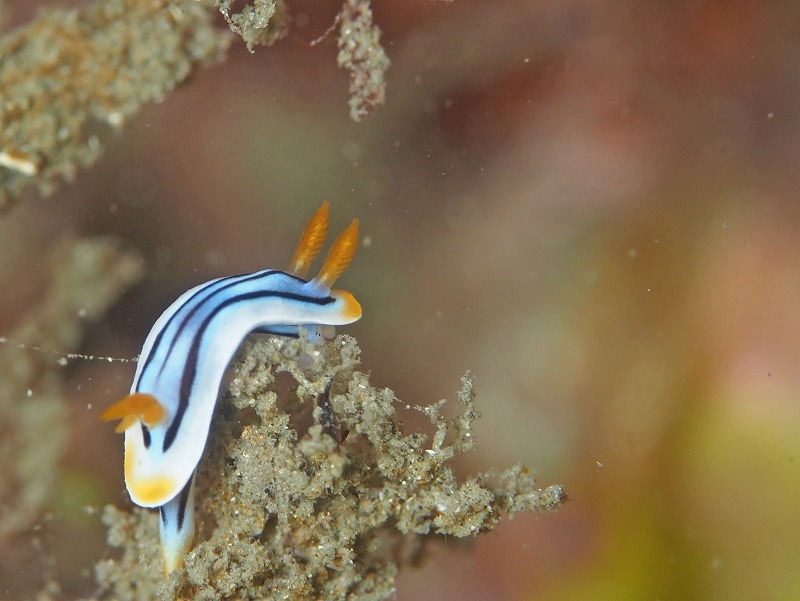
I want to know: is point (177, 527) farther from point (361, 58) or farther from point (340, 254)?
point (361, 58)

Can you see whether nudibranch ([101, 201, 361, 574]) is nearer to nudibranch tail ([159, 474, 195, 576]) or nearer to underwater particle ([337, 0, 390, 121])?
nudibranch tail ([159, 474, 195, 576])

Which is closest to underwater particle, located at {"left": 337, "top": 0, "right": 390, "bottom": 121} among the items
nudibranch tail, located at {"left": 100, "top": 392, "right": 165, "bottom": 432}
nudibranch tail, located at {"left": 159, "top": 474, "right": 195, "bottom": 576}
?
nudibranch tail, located at {"left": 100, "top": 392, "right": 165, "bottom": 432}

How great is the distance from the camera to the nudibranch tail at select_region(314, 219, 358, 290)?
109 inches

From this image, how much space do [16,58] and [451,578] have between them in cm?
297

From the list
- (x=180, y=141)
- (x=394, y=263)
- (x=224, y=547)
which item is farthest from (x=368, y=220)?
(x=224, y=547)

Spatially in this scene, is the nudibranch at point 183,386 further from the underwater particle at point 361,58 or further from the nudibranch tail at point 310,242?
the underwater particle at point 361,58

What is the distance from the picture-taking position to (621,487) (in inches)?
97.0

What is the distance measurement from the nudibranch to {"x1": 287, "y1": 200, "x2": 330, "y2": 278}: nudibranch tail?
0.79 feet

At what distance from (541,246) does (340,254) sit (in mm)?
878

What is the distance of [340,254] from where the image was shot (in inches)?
110

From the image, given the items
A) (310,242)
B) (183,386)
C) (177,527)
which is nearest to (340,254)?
(310,242)

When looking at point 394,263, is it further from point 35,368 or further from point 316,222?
point 35,368

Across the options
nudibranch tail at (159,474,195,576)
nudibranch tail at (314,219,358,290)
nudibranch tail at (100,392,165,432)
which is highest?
nudibranch tail at (100,392,165,432)

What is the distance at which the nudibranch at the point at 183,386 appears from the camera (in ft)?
7.84
